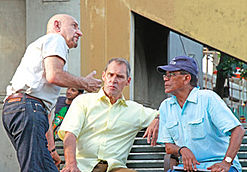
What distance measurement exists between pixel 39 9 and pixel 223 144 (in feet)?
14.2

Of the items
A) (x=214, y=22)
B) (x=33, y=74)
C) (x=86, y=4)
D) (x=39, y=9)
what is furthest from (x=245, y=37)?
(x=33, y=74)

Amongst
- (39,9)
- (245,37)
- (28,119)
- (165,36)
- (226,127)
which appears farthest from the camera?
(165,36)

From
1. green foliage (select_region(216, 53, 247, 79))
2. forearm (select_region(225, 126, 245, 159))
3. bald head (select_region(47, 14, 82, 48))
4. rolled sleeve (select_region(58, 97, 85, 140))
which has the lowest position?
Result: forearm (select_region(225, 126, 245, 159))

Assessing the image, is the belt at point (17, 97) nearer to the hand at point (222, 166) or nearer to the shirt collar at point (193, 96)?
the shirt collar at point (193, 96)

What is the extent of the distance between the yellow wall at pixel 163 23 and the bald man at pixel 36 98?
3.59m

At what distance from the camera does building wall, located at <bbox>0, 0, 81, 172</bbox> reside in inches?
297

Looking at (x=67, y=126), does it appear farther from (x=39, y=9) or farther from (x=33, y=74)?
(x=39, y=9)

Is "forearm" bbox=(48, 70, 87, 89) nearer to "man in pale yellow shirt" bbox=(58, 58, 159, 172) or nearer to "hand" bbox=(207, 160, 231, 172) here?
"man in pale yellow shirt" bbox=(58, 58, 159, 172)

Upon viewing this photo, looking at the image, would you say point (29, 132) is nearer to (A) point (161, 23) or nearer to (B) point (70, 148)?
(B) point (70, 148)

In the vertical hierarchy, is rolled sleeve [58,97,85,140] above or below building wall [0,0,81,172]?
below

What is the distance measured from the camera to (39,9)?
25.1 feet

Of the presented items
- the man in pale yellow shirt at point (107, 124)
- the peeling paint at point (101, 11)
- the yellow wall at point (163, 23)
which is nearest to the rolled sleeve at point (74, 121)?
the man in pale yellow shirt at point (107, 124)

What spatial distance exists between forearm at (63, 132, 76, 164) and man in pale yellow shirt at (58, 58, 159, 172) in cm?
7

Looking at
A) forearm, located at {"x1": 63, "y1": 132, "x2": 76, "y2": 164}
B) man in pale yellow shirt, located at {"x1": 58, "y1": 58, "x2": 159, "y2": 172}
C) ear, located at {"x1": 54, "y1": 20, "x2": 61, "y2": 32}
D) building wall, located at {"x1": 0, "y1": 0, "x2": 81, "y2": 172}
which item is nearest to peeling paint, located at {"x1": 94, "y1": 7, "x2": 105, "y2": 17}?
building wall, located at {"x1": 0, "y1": 0, "x2": 81, "y2": 172}
